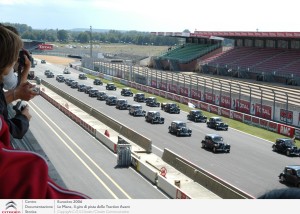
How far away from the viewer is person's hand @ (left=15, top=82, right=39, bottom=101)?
13.5 feet

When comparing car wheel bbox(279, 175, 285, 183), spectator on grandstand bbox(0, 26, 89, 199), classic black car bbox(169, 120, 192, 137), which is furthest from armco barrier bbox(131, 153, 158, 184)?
spectator on grandstand bbox(0, 26, 89, 199)

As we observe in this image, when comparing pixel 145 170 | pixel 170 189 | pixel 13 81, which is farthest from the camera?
pixel 145 170

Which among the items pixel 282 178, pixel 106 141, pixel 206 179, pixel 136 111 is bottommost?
pixel 136 111

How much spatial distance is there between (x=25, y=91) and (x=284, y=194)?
264 cm

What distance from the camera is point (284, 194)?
209cm

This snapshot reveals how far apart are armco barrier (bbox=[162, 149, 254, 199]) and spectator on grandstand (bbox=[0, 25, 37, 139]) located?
42.2 ft

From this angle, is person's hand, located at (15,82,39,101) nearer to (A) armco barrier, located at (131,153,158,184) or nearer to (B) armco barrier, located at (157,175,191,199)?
(B) armco barrier, located at (157,175,191,199)

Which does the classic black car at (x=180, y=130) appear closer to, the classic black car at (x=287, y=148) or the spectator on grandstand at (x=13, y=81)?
the classic black car at (x=287, y=148)

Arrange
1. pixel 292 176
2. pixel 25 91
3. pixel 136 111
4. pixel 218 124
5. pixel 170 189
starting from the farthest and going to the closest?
pixel 136 111 → pixel 218 124 → pixel 292 176 → pixel 170 189 → pixel 25 91

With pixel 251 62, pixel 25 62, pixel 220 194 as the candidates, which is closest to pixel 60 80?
pixel 251 62

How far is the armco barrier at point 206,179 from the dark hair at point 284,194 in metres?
14.3

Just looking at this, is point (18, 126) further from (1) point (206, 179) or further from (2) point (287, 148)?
(2) point (287, 148)

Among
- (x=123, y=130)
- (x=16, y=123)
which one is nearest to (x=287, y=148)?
→ (x=123, y=130)

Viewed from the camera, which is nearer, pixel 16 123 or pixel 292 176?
pixel 16 123
